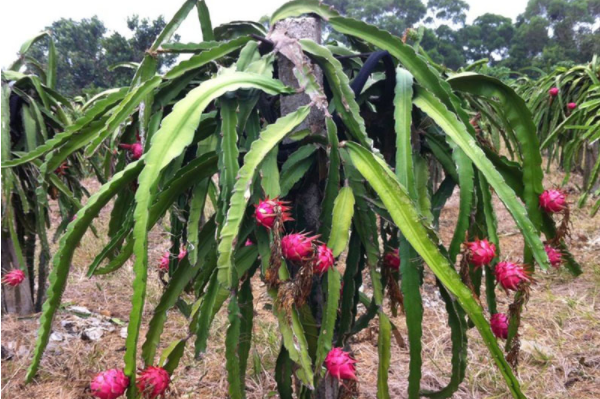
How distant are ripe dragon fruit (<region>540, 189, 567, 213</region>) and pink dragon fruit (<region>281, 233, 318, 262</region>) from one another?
461 millimetres

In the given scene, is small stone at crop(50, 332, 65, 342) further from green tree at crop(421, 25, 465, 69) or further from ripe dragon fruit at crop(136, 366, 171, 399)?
green tree at crop(421, 25, 465, 69)

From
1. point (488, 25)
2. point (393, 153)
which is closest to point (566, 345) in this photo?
point (393, 153)

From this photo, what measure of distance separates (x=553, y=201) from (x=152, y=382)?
2.36 feet

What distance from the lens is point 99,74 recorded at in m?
18.5

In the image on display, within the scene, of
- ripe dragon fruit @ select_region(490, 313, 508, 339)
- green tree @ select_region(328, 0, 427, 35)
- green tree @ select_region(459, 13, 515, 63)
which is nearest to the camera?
ripe dragon fruit @ select_region(490, 313, 508, 339)

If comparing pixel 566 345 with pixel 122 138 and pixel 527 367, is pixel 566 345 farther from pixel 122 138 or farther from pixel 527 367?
pixel 122 138

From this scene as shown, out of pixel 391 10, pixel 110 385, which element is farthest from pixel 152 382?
pixel 391 10

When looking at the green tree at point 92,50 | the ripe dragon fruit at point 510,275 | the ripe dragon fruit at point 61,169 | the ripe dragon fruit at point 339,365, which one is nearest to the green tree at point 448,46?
the green tree at point 92,50

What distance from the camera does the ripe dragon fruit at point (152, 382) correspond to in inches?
25.4

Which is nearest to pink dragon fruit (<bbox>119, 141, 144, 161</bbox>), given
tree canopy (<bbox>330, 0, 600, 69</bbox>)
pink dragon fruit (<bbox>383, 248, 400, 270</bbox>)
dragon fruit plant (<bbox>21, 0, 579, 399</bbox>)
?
dragon fruit plant (<bbox>21, 0, 579, 399</bbox>)

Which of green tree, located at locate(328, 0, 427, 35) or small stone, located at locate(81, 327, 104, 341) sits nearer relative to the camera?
Answer: small stone, located at locate(81, 327, 104, 341)

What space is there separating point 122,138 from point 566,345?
1952 millimetres

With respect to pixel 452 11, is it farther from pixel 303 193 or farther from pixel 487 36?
pixel 303 193

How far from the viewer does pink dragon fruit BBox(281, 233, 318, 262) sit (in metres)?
0.59
